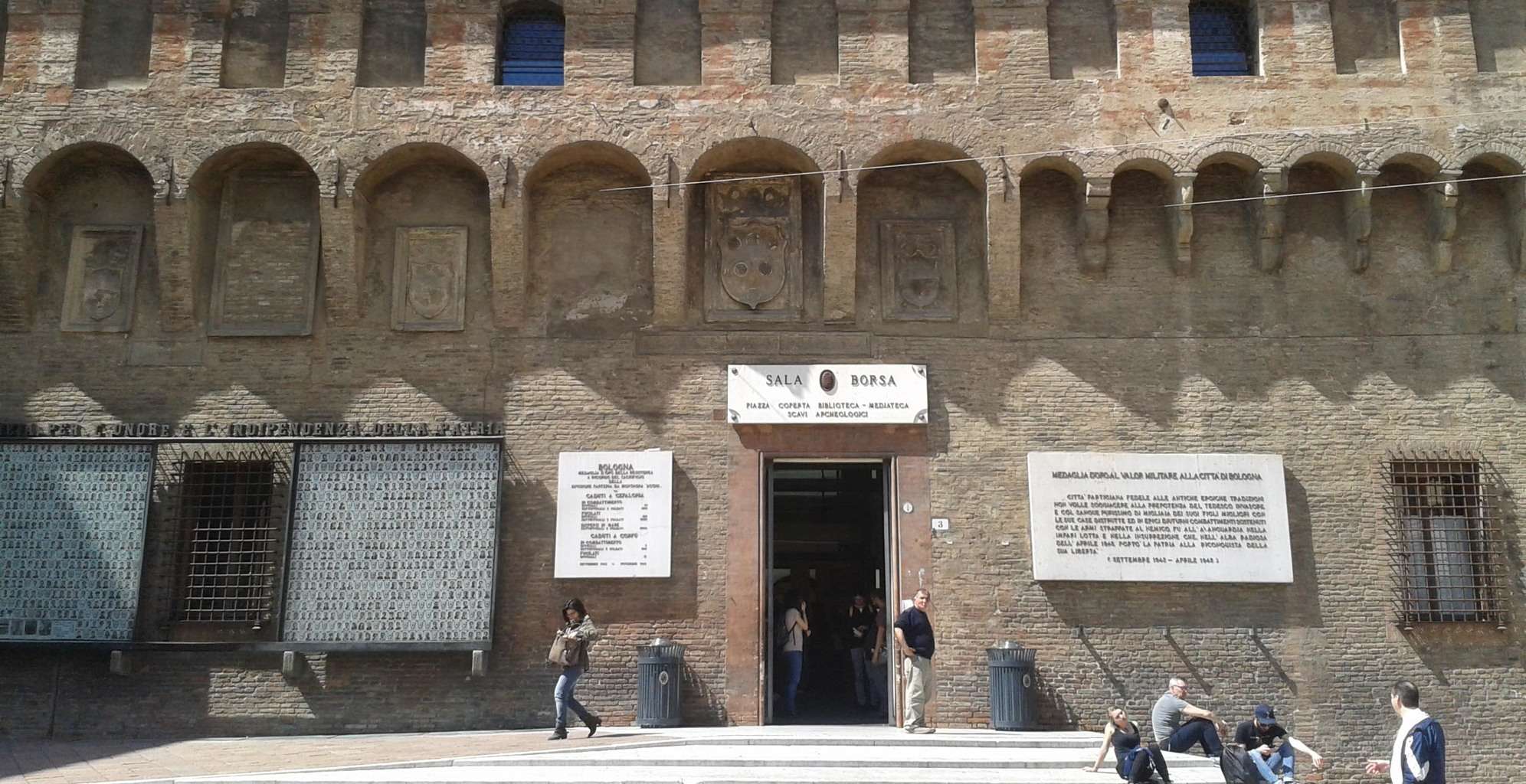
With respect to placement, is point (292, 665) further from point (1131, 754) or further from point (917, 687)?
point (1131, 754)

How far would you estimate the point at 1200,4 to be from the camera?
1485 centimetres

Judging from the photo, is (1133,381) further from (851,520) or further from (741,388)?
(851,520)

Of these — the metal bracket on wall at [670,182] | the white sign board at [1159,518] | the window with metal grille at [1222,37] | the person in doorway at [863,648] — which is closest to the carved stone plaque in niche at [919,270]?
the white sign board at [1159,518]

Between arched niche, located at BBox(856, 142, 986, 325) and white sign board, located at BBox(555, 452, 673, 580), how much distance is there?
310 centimetres

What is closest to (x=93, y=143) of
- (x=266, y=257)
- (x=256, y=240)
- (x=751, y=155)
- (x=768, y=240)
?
(x=256, y=240)

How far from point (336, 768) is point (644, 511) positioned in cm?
421

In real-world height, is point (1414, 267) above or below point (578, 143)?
below

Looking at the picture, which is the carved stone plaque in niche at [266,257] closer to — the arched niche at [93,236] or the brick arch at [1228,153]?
the arched niche at [93,236]

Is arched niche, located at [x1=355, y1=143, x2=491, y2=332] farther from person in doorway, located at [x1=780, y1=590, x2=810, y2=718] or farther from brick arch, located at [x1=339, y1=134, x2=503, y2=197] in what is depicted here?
person in doorway, located at [x1=780, y1=590, x2=810, y2=718]

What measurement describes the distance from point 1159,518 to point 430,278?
8.62m

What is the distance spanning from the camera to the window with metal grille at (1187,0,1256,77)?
47.8ft

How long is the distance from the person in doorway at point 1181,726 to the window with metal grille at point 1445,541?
392 centimetres

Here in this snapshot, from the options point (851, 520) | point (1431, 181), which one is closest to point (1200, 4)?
point (1431, 181)

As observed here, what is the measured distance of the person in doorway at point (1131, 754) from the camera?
31.9 ft
